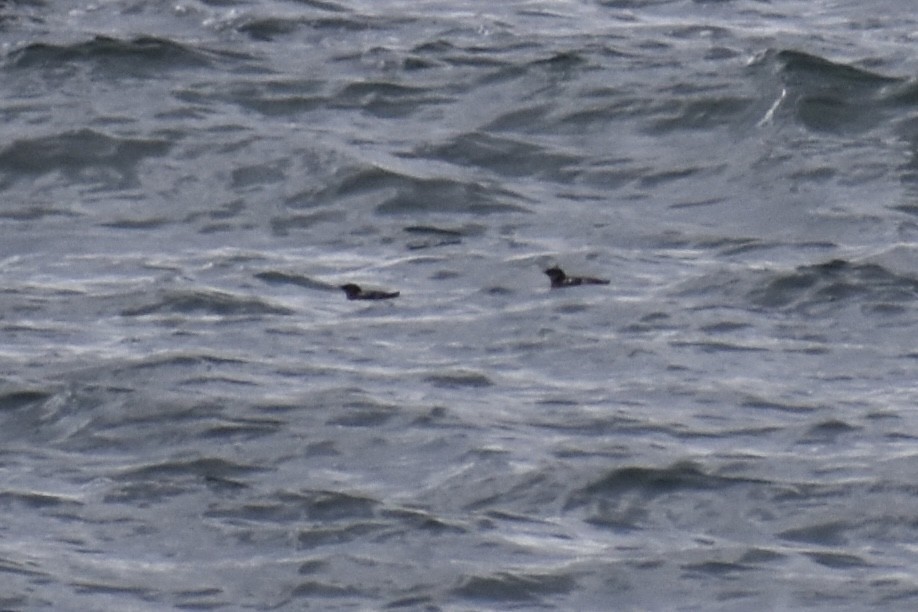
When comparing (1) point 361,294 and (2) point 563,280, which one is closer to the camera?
(1) point 361,294

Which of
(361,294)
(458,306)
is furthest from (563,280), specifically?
(361,294)

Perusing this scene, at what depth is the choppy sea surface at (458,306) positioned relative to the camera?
8906mm

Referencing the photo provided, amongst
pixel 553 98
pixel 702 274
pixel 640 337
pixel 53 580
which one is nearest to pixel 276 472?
pixel 53 580

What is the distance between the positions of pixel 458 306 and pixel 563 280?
20.3 inches

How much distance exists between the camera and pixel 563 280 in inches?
460

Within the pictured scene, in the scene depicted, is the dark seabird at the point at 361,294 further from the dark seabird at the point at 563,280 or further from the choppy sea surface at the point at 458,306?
the dark seabird at the point at 563,280

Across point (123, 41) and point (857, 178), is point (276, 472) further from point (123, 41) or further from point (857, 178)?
point (123, 41)

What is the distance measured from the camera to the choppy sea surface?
891 centimetres

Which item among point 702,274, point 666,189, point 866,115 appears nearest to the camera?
point 702,274

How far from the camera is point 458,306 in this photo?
1149cm

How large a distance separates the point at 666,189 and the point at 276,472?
4000mm

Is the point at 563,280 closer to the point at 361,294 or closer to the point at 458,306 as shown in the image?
the point at 458,306

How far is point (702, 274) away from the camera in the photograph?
38.6 ft

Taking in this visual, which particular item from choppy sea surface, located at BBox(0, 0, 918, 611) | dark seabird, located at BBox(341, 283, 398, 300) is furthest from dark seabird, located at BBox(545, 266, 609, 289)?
dark seabird, located at BBox(341, 283, 398, 300)
